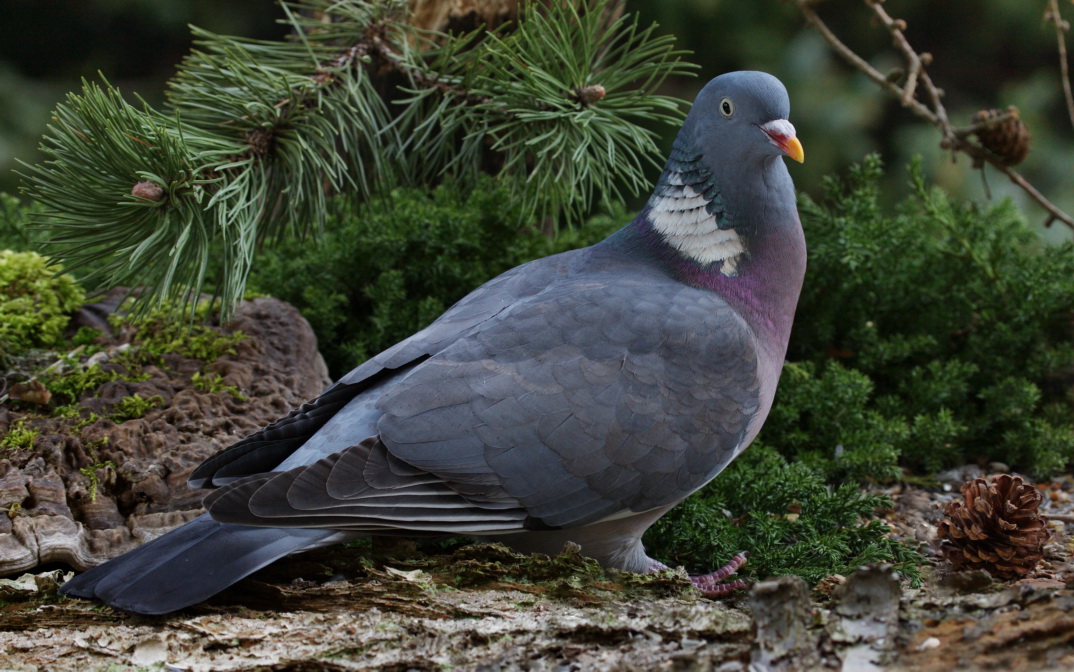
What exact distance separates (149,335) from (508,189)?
1.24 metres

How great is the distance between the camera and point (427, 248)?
330 cm

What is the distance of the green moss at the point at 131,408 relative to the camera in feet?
8.54

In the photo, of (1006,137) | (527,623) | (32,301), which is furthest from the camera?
(1006,137)

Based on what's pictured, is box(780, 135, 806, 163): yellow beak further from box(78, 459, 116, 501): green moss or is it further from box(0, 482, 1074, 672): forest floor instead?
box(78, 459, 116, 501): green moss

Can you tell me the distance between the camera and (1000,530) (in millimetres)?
2191

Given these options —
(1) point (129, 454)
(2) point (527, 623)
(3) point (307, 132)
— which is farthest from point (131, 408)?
(2) point (527, 623)

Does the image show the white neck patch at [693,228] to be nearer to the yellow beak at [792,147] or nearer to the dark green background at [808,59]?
the yellow beak at [792,147]

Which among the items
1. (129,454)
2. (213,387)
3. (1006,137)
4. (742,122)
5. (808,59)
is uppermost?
(808,59)

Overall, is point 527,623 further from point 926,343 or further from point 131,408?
point 926,343

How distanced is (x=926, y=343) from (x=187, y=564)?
2.35m

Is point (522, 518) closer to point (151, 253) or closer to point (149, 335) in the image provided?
point (151, 253)

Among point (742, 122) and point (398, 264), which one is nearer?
point (742, 122)

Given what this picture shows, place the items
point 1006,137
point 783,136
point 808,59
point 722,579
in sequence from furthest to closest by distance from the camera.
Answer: point 808,59 → point 1006,137 → point 783,136 → point 722,579

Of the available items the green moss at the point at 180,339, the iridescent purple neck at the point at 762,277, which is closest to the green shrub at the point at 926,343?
the iridescent purple neck at the point at 762,277
